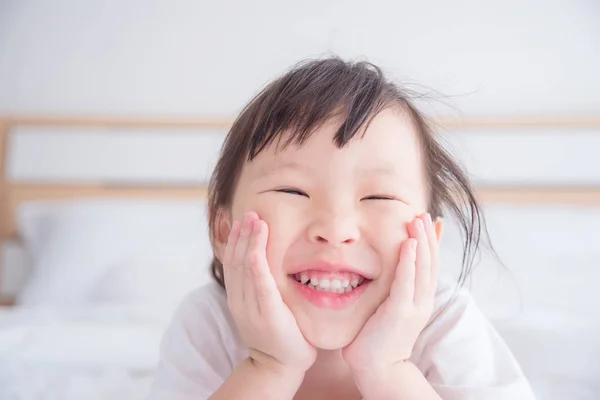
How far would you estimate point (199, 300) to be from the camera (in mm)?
1094

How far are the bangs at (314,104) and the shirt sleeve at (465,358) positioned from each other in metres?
0.38

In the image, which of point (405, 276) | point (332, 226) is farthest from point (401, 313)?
point (332, 226)

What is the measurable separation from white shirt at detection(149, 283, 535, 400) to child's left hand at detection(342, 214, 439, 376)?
0.17m

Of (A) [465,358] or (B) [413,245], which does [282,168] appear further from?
(A) [465,358]

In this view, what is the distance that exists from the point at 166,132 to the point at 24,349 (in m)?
1.29

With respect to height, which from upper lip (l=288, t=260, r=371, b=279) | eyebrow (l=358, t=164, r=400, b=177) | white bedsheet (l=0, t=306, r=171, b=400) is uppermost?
eyebrow (l=358, t=164, r=400, b=177)

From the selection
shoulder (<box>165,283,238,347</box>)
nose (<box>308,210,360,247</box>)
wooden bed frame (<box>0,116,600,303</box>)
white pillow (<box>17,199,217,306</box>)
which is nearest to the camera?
nose (<box>308,210,360,247</box>)

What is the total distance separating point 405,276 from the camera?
0.77 meters

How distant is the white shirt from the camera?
3.03ft

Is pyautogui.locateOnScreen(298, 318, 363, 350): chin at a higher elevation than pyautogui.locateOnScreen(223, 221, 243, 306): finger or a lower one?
lower

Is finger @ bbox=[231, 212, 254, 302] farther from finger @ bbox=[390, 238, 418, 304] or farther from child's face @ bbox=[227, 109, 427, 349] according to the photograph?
finger @ bbox=[390, 238, 418, 304]

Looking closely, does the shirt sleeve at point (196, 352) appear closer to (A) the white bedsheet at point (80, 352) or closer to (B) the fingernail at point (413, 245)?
(A) the white bedsheet at point (80, 352)

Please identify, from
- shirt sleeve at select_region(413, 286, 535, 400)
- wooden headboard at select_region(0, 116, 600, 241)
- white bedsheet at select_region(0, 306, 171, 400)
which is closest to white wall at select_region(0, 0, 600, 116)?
wooden headboard at select_region(0, 116, 600, 241)

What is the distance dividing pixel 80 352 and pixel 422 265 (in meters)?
0.92
